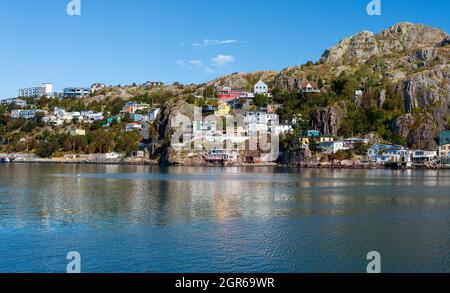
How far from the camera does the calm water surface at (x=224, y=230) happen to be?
56.1 feet

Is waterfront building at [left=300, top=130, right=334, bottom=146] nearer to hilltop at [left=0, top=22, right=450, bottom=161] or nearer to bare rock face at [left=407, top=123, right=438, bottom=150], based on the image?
hilltop at [left=0, top=22, right=450, bottom=161]

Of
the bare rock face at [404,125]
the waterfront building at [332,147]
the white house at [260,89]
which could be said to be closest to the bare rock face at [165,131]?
the white house at [260,89]

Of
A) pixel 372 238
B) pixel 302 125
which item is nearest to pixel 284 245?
pixel 372 238

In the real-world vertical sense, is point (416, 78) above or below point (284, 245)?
above

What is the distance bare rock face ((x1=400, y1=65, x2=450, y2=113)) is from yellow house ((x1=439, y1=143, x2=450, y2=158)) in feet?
35.5

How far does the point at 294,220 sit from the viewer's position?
25172 millimetres

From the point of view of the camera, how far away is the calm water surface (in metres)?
17.1

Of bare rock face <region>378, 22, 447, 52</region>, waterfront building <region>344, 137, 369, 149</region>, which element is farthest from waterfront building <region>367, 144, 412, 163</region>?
bare rock face <region>378, 22, 447, 52</region>

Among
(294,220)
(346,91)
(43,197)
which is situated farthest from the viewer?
(346,91)

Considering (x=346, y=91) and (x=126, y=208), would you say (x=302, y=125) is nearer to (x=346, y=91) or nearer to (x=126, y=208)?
(x=346, y=91)

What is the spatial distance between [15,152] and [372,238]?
10489 centimetres

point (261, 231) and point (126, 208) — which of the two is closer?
point (261, 231)

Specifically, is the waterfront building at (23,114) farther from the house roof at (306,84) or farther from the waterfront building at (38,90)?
the house roof at (306,84)
